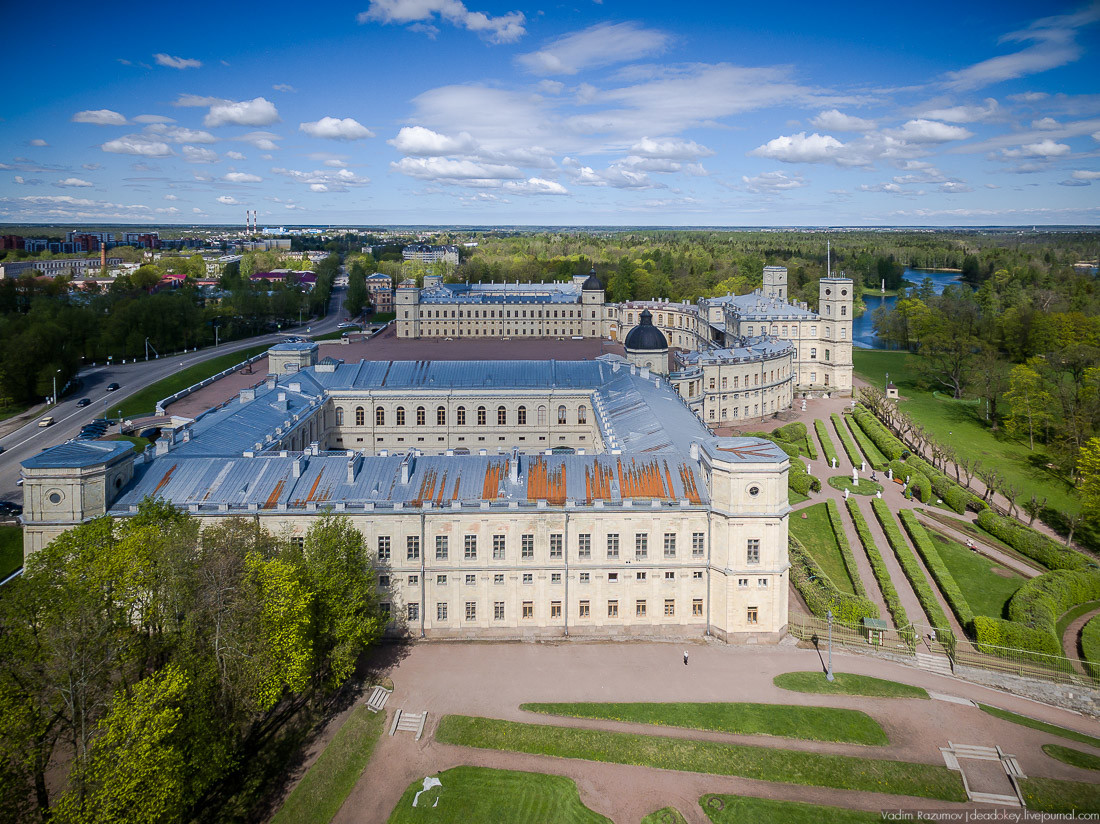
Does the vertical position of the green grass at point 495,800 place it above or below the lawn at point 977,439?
below

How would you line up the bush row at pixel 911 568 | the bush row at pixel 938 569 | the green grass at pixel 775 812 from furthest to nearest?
the bush row at pixel 938 569, the bush row at pixel 911 568, the green grass at pixel 775 812

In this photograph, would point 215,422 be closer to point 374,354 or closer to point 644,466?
point 644,466

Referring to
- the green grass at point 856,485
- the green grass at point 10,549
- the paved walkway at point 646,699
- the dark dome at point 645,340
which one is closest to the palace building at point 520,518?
the paved walkway at point 646,699

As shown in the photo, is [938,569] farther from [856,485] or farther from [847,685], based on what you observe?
[856,485]

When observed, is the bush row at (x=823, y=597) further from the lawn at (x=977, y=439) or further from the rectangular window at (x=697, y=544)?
the lawn at (x=977, y=439)

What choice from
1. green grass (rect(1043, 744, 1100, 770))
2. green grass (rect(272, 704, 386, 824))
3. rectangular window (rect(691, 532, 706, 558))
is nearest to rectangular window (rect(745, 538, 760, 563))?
rectangular window (rect(691, 532, 706, 558))

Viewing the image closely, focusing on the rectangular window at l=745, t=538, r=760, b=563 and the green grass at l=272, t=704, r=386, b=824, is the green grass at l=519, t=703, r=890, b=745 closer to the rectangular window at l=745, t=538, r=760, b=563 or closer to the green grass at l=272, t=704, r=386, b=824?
the green grass at l=272, t=704, r=386, b=824
